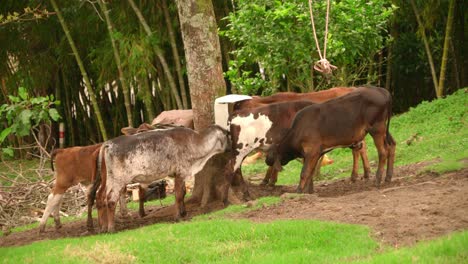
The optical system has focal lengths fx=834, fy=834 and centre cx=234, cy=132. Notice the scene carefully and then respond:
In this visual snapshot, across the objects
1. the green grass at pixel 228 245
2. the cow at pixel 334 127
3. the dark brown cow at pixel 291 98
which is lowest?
the green grass at pixel 228 245

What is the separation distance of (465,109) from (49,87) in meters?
11.1

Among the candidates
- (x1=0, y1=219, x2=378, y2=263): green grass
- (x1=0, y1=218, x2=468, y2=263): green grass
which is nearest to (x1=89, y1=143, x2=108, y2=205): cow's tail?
(x1=0, y1=218, x2=468, y2=263): green grass

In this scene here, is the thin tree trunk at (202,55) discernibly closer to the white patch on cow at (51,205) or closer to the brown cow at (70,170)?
the brown cow at (70,170)

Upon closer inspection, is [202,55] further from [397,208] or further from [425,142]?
[425,142]

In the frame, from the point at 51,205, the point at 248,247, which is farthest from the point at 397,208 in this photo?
the point at 51,205

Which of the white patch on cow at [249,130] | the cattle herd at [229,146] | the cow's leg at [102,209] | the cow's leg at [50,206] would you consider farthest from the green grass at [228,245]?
the white patch on cow at [249,130]

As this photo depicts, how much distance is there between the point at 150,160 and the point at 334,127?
2.27 meters

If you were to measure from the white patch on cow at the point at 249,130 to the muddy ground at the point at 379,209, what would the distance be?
66 centimetres

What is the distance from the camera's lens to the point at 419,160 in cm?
1234

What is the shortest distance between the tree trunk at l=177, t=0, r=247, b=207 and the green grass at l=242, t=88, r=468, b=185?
2.24 metres

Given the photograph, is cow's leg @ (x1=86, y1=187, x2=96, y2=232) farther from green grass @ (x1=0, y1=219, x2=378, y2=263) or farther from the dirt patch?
the dirt patch

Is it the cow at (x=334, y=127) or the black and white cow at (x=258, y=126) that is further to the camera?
the black and white cow at (x=258, y=126)

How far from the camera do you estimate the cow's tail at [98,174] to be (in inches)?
380

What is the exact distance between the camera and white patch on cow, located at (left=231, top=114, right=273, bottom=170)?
34.0 ft
